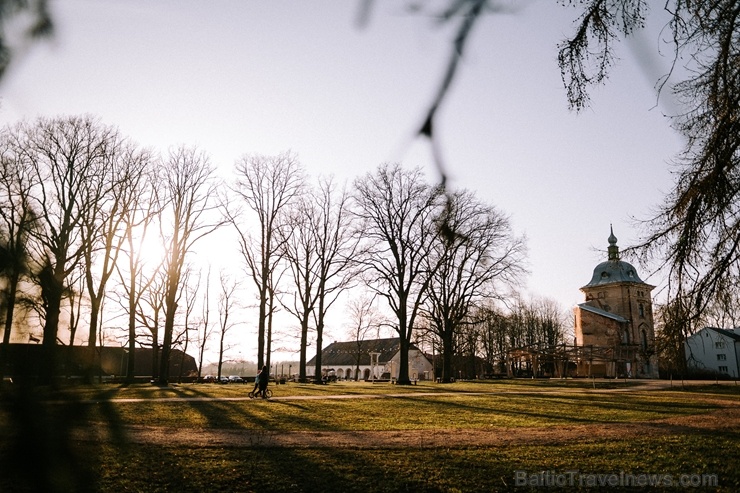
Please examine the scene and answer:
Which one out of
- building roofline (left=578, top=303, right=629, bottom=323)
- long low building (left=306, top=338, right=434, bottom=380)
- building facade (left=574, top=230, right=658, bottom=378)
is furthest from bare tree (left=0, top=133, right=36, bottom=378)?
long low building (left=306, top=338, right=434, bottom=380)

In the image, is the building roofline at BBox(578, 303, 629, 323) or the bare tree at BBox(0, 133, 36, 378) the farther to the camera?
the building roofline at BBox(578, 303, 629, 323)

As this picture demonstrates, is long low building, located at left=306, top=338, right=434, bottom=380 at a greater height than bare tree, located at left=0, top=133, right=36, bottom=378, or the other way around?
bare tree, located at left=0, top=133, right=36, bottom=378

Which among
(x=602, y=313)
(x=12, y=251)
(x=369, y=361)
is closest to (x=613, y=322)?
(x=602, y=313)

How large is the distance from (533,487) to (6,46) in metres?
8.65

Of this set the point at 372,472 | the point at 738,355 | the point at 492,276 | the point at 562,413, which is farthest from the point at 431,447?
the point at 738,355

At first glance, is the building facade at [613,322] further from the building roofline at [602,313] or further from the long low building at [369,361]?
the long low building at [369,361]

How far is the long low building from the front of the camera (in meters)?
94.6

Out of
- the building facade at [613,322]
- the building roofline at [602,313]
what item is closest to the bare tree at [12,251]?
the building facade at [613,322]

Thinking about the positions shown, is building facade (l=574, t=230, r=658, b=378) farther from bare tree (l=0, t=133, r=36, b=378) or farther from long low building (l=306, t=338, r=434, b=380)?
bare tree (l=0, t=133, r=36, b=378)

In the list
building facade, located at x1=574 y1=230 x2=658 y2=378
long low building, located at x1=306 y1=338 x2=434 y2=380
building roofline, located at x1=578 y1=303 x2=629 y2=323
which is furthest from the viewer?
long low building, located at x1=306 y1=338 x2=434 y2=380

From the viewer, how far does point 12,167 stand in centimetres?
158

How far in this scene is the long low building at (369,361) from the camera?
94606mm

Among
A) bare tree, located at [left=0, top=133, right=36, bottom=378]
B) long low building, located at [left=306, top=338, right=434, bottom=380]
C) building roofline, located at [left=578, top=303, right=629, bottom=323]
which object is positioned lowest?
long low building, located at [left=306, top=338, right=434, bottom=380]

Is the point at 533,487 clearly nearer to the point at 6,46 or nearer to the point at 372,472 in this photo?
the point at 372,472
